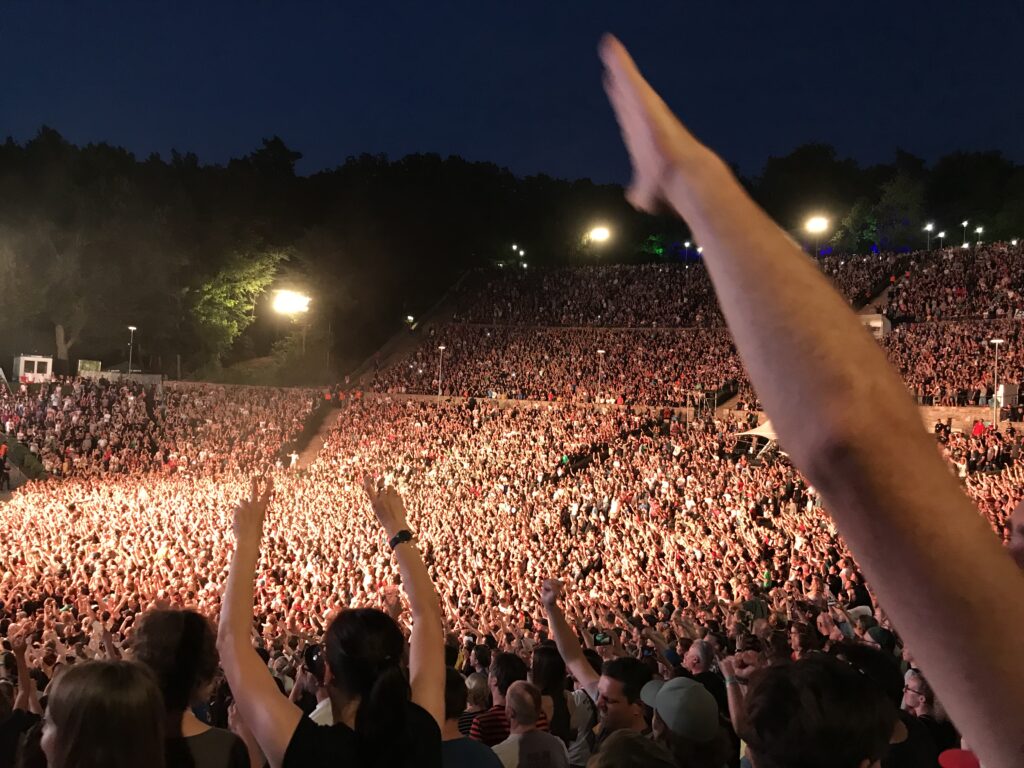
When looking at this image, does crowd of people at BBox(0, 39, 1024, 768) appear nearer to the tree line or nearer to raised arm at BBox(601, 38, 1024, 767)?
raised arm at BBox(601, 38, 1024, 767)

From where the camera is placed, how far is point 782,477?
1981cm

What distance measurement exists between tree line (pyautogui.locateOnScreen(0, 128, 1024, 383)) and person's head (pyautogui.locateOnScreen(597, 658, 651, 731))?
46.7 metres

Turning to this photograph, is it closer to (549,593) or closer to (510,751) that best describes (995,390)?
(549,593)

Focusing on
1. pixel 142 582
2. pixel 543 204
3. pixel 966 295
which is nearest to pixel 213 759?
pixel 142 582

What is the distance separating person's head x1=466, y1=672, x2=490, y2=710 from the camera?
5418mm

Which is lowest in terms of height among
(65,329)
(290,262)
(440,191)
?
(65,329)

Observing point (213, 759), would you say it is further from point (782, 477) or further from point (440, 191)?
point (440, 191)

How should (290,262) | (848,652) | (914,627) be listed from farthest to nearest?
1. (290,262)
2. (848,652)
3. (914,627)

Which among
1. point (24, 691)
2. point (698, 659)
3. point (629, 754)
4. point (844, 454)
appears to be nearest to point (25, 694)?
point (24, 691)

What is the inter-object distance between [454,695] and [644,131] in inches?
124

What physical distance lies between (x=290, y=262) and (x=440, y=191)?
54.6ft

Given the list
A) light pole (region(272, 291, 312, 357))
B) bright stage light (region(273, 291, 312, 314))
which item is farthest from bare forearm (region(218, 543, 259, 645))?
bright stage light (region(273, 291, 312, 314))

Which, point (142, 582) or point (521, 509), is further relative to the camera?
point (521, 509)

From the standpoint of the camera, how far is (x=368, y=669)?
7.07 ft
